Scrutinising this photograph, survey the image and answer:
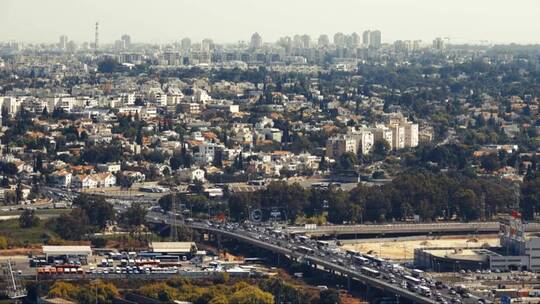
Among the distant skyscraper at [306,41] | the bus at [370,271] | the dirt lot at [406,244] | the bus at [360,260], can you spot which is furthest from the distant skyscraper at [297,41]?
the bus at [370,271]

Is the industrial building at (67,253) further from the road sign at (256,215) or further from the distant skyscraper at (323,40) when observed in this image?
the distant skyscraper at (323,40)

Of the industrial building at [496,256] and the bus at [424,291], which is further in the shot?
the industrial building at [496,256]

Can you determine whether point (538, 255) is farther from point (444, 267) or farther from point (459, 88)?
point (459, 88)

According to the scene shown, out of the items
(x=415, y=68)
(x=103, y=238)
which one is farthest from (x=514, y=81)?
(x=103, y=238)

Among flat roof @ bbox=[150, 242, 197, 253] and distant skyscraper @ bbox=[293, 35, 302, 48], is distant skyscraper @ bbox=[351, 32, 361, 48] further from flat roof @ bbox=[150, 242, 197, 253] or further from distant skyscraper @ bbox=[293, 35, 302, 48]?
flat roof @ bbox=[150, 242, 197, 253]

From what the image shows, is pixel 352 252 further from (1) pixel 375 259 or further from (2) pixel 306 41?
(2) pixel 306 41

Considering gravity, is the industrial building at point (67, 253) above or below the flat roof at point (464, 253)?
above
